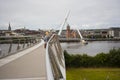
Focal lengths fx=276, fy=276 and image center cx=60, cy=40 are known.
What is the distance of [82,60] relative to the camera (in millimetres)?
33406

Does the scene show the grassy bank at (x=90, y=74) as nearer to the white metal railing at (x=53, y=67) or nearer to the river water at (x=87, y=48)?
the white metal railing at (x=53, y=67)

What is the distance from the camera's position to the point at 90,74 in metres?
29.2

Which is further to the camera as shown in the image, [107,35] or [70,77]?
[107,35]

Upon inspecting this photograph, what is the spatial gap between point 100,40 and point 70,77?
312 ft

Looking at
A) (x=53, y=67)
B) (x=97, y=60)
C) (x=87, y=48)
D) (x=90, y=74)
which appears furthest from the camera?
(x=87, y=48)

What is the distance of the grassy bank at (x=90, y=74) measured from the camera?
88.1 ft

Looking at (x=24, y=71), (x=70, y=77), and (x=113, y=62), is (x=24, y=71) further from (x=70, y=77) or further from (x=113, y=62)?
(x=113, y=62)

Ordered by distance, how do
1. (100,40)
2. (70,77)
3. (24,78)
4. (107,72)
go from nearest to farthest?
(24,78), (70,77), (107,72), (100,40)

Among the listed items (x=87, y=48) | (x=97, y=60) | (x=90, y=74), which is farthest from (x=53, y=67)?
(x=87, y=48)

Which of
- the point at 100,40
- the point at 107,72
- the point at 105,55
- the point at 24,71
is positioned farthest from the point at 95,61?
the point at 100,40

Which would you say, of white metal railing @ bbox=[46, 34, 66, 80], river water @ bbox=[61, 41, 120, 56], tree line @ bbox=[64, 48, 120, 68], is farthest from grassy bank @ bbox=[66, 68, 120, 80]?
river water @ bbox=[61, 41, 120, 56]

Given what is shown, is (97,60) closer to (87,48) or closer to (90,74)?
(90,74)

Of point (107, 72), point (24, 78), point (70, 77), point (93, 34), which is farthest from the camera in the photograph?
point (93, 34)

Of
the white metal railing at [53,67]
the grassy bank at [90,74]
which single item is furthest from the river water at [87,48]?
the white metal railing at [53,67]
